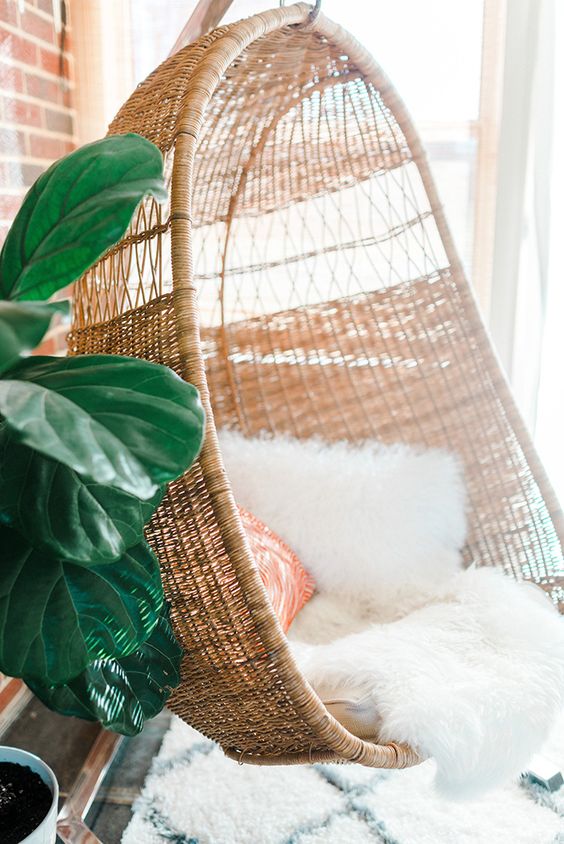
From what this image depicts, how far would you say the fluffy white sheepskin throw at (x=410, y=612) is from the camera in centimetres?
110

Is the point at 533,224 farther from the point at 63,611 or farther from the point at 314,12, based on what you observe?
the point at 63,611

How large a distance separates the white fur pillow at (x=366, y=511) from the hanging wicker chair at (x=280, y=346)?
2.5 inches

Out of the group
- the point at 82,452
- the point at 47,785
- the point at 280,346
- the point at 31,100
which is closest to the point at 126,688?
the point at 47,785

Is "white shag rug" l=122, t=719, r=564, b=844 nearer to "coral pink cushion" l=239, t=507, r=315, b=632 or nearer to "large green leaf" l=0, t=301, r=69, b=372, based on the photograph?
"coral pink cushion" l=239, t=507, r=315, b=632

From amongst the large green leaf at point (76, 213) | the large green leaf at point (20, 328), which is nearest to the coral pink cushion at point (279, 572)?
→ the large green leaf at point (76, 213)

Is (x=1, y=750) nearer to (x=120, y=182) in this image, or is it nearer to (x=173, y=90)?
(x=120, y=182)

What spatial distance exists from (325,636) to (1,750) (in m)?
0.63

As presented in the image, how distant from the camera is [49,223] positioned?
2.54ft

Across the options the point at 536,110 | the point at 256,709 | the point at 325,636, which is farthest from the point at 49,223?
the point at 536,110

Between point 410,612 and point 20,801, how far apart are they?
2.60 feet

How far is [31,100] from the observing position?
1.93 meters

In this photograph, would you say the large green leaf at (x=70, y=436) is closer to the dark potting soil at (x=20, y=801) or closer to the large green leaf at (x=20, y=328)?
the large green leaf at (x=20, y=328)

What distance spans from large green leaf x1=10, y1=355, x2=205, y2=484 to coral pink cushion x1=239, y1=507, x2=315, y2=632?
28.5 inches

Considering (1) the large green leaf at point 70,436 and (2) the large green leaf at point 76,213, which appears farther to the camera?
(2) the large green leaf at point 76,213
